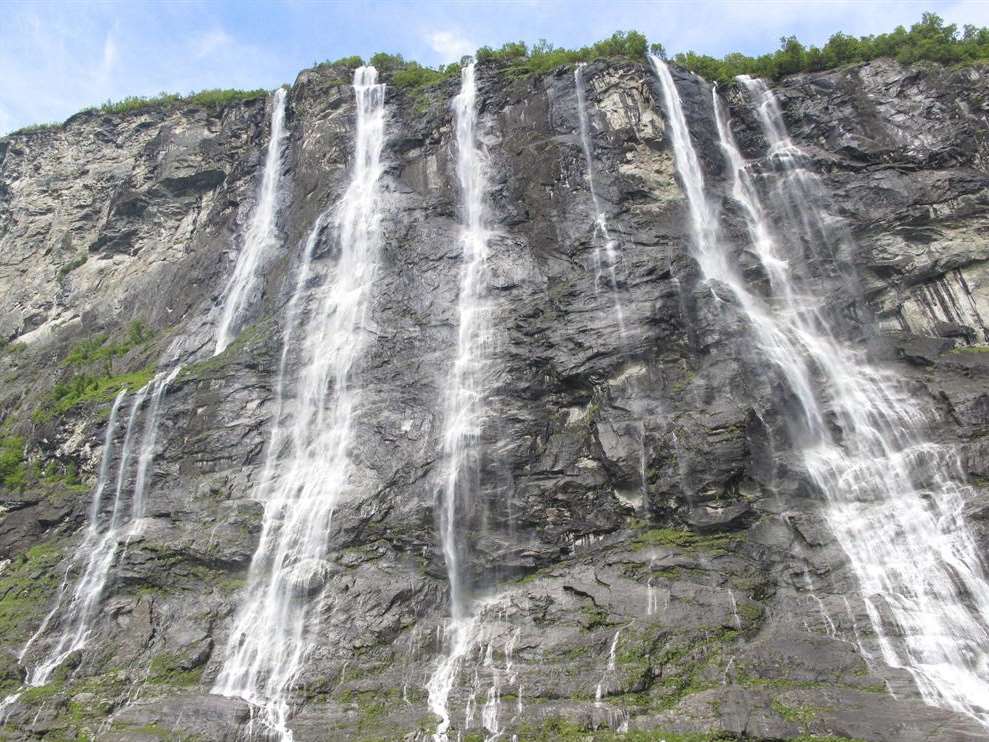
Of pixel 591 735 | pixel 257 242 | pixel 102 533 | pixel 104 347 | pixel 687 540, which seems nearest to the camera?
pixel 591 735

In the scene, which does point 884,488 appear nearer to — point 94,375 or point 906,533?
point 906,533

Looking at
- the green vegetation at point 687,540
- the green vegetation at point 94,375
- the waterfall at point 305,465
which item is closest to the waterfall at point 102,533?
the green vegetation at point 94,375

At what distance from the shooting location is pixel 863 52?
3228cm

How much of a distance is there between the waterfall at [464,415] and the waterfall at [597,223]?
4076 millimetres

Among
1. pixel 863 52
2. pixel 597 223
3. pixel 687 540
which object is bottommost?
pixel 687 540

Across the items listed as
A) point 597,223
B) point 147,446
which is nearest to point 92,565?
point 147,446

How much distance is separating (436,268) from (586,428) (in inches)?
367

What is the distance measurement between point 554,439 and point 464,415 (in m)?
2.83

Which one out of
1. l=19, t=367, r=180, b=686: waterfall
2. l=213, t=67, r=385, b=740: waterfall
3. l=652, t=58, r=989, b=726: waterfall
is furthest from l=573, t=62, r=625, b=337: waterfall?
l=19, t=367, r=180, b=686: waterfall

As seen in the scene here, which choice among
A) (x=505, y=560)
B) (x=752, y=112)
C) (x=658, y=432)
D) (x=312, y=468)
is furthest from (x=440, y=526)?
(x=752, y=112)

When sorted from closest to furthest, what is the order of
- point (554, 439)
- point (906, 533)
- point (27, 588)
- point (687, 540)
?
point (906, 533) < point (687, 540) < point (554, 439) < point (27, 588)

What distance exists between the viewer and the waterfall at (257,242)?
29406 millimetres

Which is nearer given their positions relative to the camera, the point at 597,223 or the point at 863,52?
the point at 597,223

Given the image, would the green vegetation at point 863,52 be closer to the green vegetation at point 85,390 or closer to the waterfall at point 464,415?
the waterfall at point 464,415
